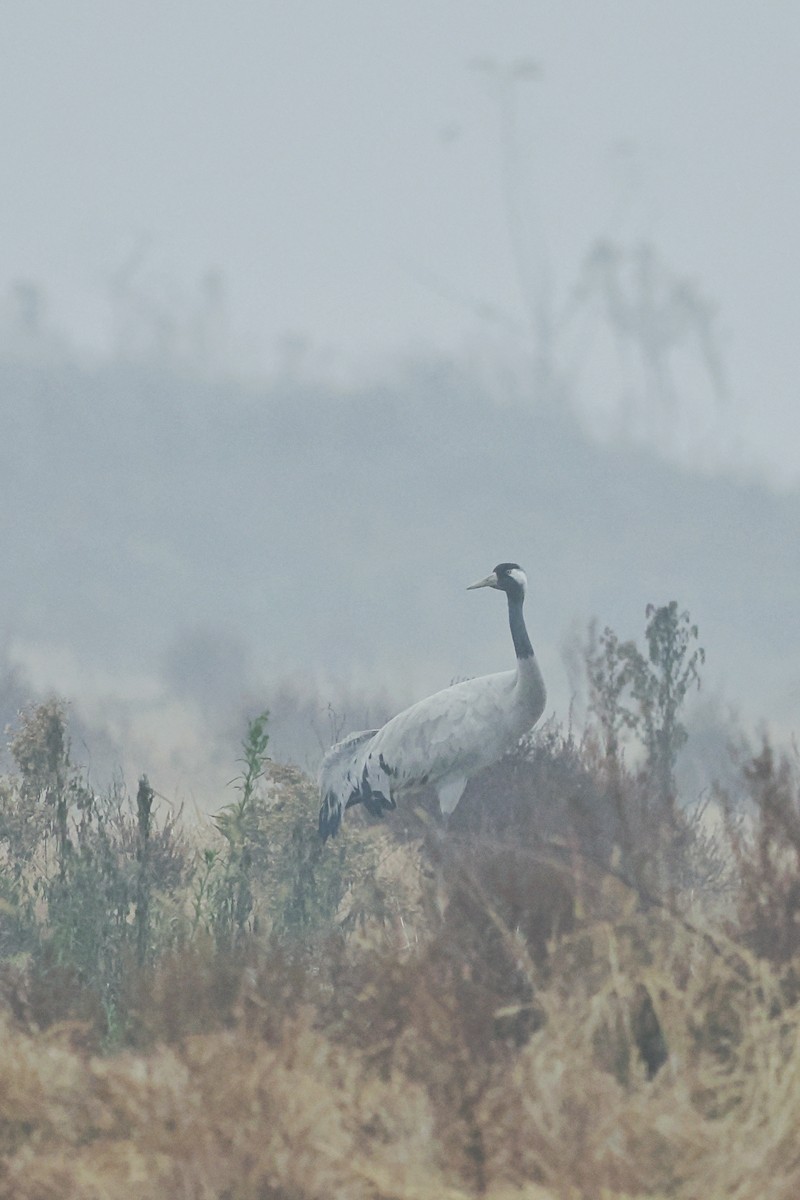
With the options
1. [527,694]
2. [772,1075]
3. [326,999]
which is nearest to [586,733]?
[527,694]

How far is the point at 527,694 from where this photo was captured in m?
10.3

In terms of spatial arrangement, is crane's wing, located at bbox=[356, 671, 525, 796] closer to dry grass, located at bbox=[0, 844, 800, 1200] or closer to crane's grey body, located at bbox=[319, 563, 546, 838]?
crane's grey body, located at bbox=[319, 563, 546, 838]

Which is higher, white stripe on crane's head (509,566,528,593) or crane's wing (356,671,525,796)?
white stripe on crane's head (509,566,528,593)

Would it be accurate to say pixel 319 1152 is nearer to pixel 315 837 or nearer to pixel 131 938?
pixel 131 938

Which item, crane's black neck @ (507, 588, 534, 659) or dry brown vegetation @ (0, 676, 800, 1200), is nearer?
dry brown vegetation @ (0, 676, 800, 1200)

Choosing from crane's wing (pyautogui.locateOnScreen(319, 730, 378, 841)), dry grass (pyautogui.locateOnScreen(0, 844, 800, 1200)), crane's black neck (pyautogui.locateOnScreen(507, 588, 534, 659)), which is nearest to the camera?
dry grass (pyautogui.locateOnScreen(0, 844, 800, 1200))

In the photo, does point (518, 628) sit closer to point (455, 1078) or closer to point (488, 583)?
point (488, 583)

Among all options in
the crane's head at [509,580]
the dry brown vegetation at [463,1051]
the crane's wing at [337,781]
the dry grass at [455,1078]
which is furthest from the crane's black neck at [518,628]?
the dry grass at [455,1078]

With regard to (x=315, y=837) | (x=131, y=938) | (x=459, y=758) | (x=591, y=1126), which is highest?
(x=459, y=758)

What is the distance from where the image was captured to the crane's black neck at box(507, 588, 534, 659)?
10.7m

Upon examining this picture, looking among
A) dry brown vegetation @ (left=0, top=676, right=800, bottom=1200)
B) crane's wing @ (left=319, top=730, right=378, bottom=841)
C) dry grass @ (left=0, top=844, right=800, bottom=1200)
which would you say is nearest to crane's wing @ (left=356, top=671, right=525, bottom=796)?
crane's wing @ (left=319, top=730, right=378, bottom=841)

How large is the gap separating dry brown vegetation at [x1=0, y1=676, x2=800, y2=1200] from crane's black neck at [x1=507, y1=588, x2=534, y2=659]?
4.72 metres

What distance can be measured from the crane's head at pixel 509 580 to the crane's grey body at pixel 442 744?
0.90 ft

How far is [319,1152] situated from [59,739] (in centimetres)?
289
